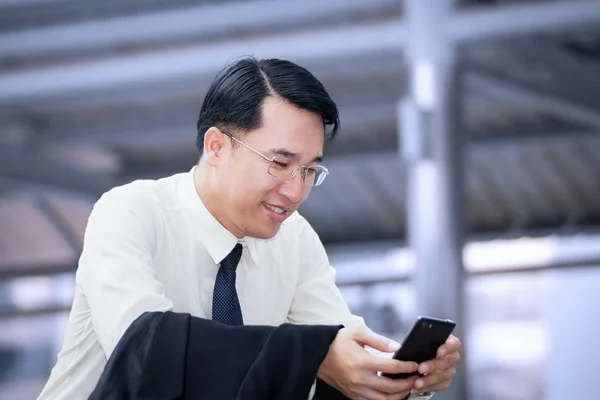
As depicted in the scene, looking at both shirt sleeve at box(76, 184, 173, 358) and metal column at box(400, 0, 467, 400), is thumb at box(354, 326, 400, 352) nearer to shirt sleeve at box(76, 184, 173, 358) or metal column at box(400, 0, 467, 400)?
shirt sleeve at box(76, 184, 173, 358)

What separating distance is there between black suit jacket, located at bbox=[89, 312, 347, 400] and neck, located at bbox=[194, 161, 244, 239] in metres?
0.46

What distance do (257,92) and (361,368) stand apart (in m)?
0.62

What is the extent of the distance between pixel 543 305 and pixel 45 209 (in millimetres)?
6436

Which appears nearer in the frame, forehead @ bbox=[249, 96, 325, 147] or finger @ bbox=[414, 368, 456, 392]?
finger @ bbox=[414, 368, 456, 392]

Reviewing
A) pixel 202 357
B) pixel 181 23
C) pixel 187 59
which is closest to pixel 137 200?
pixel 202 357

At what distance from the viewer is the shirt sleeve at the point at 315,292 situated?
7.82 feet

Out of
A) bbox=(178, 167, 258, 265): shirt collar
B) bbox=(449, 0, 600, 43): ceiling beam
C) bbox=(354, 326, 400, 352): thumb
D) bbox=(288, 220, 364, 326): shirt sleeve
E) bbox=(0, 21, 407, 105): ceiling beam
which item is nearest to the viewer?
bbox=(354, 326, 400, 352): thumb

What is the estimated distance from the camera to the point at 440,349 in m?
1.96

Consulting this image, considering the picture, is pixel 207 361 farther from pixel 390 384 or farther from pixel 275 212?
pixel 275 212

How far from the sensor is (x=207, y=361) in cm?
181

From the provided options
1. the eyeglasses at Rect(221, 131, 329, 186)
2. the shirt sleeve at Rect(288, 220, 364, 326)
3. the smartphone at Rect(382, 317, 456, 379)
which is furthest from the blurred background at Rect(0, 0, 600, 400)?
the smartphone at Rect(382, 317, 456, 379)

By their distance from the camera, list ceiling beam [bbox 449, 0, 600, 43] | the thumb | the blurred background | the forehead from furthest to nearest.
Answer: the blurred background
ceiling beam [bbox 449, 0, 600, 43]
the forehead
the thumb

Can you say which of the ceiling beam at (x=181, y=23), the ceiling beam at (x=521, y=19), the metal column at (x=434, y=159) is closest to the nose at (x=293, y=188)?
the metal column at (x=434, y=159)

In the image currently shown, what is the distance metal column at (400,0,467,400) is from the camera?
6.94 metres
